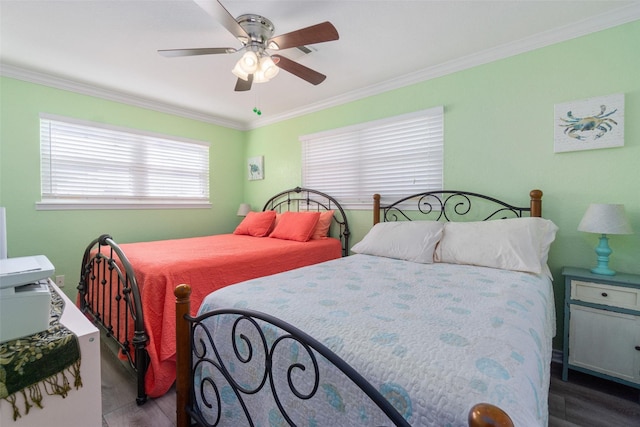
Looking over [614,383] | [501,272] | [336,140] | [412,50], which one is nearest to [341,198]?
[336,140]

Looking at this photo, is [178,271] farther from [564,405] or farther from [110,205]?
[564,405]

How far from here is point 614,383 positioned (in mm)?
1845

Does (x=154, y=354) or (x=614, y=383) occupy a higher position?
(x=154, y=354)

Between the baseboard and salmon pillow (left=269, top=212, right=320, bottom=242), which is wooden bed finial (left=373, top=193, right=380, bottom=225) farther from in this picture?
the baseboard

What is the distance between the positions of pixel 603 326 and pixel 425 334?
5.50 feet

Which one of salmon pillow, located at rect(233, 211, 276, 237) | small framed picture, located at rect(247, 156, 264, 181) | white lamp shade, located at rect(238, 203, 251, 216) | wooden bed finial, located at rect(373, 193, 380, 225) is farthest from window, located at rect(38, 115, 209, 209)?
wooden bed finial, located at rect(373, 193, 380, 225)

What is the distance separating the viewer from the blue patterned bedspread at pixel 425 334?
68 cm

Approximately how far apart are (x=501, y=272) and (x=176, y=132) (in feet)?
12.6

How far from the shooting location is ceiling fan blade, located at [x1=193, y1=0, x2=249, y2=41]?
135 cm

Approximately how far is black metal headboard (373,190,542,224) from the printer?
98.5 inches

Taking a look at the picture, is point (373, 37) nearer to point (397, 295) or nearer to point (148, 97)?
point (397, 295)

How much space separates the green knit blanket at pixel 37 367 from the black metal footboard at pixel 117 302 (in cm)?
75

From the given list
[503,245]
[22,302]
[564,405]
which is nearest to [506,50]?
[503,245]

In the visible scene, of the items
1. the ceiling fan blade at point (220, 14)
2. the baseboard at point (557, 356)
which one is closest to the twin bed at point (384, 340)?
the baseboard at point (557, 356)
